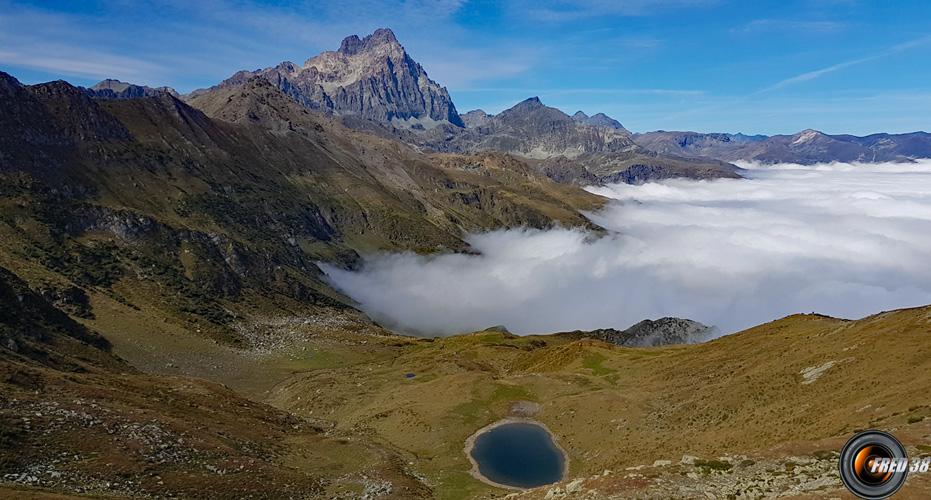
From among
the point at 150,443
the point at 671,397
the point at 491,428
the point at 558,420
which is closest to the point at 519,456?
the point at 491,428

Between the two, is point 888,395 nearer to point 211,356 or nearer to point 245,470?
point 245,470

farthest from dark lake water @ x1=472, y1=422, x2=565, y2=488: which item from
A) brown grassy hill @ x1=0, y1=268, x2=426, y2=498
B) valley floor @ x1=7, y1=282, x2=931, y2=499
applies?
brown grassy hill @ x1=0, y1=268, x2=426, y2=498

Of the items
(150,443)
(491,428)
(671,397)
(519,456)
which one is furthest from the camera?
(491,428)

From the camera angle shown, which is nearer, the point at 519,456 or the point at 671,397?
the point at 519,456

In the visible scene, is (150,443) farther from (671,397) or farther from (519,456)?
(671,397)

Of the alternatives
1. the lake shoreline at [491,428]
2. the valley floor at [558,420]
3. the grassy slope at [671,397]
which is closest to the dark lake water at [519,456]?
the lake shoreline at [491,428]

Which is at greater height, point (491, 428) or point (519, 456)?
point (519, 456)

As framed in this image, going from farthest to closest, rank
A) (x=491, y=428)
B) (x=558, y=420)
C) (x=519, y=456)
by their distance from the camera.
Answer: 1. (x=491, y=428)
2. (x=558, y=420)
3. (x=519, y=456)

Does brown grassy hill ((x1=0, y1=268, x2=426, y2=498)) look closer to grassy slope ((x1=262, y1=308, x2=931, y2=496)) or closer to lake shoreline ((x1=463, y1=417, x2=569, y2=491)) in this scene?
lake shoreline ((x1=463, y1=417, x2=569, y2=491))

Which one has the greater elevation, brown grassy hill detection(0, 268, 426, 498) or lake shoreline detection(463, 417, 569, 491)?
brown grassy hill detection(0, 268, 426, 498)
